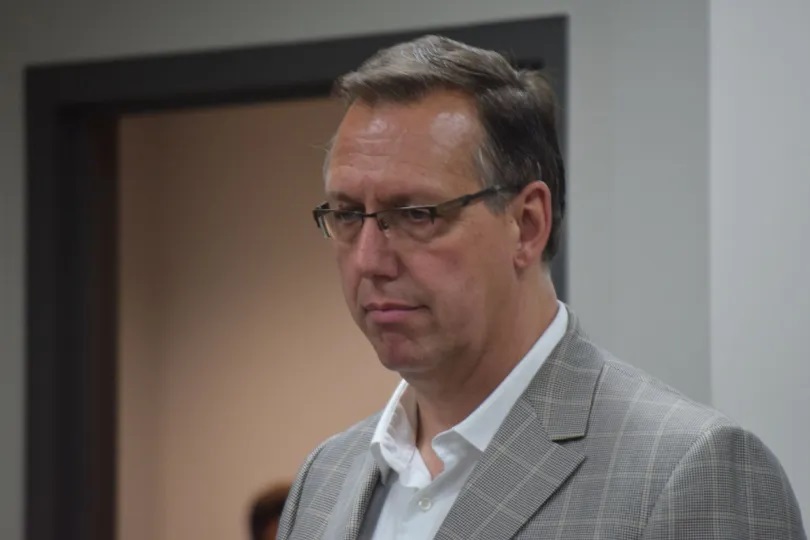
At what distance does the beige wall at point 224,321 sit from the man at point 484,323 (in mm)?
2251

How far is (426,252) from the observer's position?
1.01 meters

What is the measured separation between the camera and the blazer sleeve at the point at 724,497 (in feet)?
2.93

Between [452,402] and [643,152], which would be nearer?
[452,402]

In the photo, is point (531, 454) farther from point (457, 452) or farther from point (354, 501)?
point (354, 501)

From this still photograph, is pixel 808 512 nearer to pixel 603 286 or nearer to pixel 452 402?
pixel 452 402

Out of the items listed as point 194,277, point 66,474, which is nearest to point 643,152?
point 66,474

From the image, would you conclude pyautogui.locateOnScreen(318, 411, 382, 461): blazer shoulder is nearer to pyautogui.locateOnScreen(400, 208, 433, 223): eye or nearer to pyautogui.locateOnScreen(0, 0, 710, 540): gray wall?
pyautogui.locateOnScreen(400, 208, 433, 223): eye

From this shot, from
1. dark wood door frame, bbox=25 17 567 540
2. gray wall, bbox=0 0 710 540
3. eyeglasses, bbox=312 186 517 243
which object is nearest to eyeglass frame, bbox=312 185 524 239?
eyeglasses, bbox=312 186 517 243

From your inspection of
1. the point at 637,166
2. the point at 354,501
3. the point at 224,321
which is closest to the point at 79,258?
the point at 224,321

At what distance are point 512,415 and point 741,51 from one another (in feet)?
1.97

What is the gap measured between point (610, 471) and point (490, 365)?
0.50ft

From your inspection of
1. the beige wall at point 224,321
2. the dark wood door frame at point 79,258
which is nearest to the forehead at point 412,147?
the dark wood door frame at point 79,258

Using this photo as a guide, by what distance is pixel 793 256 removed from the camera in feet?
4.42

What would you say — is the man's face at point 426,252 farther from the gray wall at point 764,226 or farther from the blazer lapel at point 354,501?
the gray wall at point 764,226
